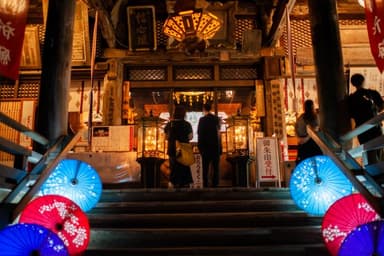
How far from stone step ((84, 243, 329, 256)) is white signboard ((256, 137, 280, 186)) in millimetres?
5671

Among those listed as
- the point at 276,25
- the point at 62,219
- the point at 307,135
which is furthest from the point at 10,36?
the point at 276,25

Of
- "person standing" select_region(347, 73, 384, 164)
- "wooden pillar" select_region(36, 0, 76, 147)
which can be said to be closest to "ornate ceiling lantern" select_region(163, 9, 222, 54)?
"wooden pillar" select_region(36, 0, 76, 147)

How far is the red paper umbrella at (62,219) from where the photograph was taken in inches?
187

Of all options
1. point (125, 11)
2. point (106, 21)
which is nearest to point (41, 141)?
point (106, 21)

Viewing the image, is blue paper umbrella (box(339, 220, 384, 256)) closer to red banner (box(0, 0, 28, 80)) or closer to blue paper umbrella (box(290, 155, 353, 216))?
blue paper umbrella (box(290, 155, 353, 216))

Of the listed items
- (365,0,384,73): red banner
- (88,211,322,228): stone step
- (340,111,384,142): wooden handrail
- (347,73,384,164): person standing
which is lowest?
(88,211,322,228): stone step

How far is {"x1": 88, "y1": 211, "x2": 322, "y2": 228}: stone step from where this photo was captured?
19.7 feet

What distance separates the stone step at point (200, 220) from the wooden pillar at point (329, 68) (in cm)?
222

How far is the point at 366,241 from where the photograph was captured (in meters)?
3.69

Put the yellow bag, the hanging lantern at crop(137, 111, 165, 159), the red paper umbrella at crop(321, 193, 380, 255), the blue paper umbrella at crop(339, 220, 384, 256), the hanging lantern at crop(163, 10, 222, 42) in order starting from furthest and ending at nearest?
1. the hanging lantern at crop(163, 10, 222, 42)
2. the hanging lantern at crop(137, 111, 165, 159)
3. the yellow bag
4. the red paper umbrella at crop(321, 193, 380, 255)
5. the blue paper umbrella at crop(339, 220, 384, 256)

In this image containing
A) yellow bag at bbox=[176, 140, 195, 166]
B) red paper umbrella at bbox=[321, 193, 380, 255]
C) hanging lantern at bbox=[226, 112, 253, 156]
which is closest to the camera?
red paper umbrella at bbox=[321, 193, 380, 255]

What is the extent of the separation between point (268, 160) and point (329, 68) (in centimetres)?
382

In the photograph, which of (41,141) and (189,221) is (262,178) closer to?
(189,221)

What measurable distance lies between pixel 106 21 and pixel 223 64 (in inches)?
167
